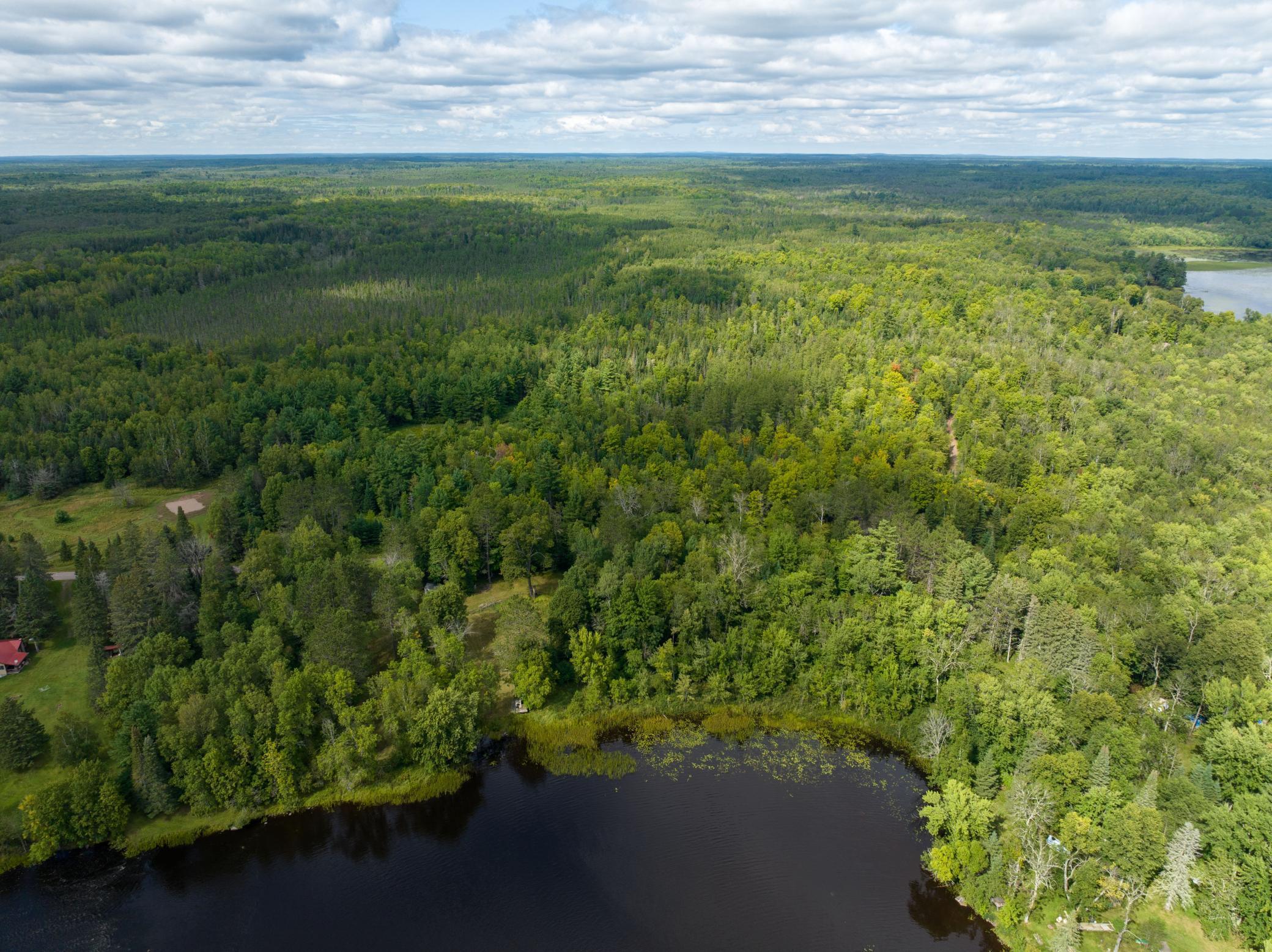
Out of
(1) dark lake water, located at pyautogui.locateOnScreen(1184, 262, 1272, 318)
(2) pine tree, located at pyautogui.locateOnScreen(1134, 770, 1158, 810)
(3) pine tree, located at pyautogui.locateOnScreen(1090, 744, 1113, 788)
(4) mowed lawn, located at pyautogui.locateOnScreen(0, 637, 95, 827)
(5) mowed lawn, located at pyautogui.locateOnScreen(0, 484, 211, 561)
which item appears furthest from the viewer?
(1) dark lake water, located at pyautogui.locateOnScreen(1184, 262, 1272, 318)

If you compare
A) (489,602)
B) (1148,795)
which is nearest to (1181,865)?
(1148,795)

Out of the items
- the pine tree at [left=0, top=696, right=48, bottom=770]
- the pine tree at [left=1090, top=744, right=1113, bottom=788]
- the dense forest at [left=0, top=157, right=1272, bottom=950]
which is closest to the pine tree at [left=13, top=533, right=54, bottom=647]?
the dense forest at [left=0, top=157, right=1272, bottom=950]

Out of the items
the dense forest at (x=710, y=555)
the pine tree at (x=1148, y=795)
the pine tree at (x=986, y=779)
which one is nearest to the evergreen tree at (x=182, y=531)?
the dense forest at (x=710, y=555)

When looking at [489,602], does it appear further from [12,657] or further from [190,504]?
[190,504]

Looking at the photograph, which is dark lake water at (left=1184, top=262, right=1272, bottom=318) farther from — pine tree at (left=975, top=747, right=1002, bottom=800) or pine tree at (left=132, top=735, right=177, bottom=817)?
pine tree at (left=132, top=735, right=177, bottom=817)

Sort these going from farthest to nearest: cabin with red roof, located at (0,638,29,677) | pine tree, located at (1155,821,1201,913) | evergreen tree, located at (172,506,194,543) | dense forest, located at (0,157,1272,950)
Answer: evergreen tree, located at (172,506,194,543) < cabin with red roof, located at (0,638,29,677) < dense forest, located at (0,157,1272,950) < pine tree, located at (1155,821,1201,913)

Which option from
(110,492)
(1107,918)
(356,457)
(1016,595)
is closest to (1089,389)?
(1016,595)
